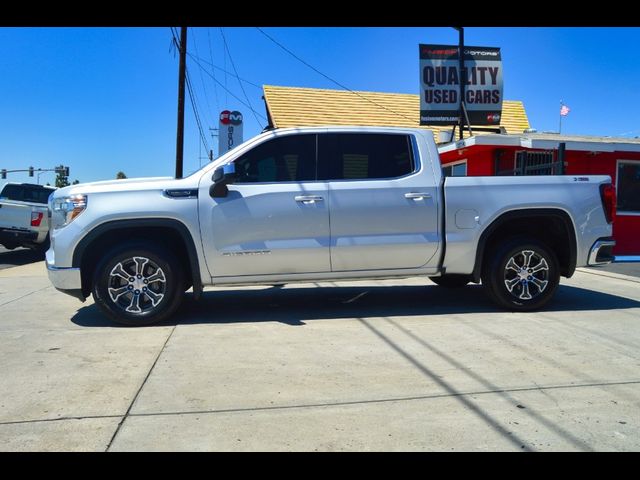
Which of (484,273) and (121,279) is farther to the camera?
(484,273)

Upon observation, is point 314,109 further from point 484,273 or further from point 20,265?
point 484,273

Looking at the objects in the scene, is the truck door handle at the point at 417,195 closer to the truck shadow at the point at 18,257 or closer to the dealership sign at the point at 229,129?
the truck shadow at the point at 18,257

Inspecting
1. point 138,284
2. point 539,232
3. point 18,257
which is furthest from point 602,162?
point 18,257

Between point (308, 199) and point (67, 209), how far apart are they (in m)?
2.51

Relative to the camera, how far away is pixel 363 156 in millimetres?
6031

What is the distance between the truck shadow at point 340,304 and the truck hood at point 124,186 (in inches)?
57.6

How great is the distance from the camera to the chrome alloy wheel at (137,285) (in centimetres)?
551

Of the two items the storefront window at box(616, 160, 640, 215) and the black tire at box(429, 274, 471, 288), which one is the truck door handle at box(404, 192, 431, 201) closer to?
the black tire at box(429, 274, 471, 288)

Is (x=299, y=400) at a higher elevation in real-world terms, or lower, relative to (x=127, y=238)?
lower

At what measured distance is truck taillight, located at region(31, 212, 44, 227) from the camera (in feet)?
44.5

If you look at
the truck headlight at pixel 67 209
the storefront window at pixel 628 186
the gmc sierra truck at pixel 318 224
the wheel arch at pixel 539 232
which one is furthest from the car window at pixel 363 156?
the storefront window at pixel 628 186
